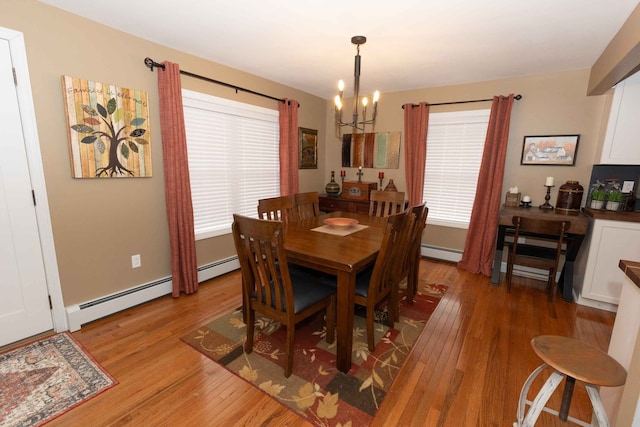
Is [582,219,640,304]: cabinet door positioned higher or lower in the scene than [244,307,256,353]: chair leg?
higher

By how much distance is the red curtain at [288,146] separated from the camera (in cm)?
390

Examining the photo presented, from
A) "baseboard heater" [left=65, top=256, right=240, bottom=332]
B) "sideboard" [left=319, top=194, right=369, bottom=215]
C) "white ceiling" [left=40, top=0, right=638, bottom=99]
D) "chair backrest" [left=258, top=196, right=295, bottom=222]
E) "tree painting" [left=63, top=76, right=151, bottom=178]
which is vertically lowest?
"baseboard heater" [left=65, top=256, right=240, bottom=332]

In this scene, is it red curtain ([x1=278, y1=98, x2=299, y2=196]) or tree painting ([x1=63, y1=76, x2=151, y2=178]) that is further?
red curtain ([x1=278, y1=98, x2=299, y2=196])

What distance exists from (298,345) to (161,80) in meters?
2.59

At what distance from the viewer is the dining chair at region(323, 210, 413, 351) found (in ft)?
6.12

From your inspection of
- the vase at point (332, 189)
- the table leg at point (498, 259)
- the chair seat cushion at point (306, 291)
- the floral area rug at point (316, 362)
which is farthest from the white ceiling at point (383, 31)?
the floral area rug at point (316, 362)

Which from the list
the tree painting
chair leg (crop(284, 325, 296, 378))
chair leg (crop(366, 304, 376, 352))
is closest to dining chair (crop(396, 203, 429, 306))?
chair leg (crop(366, 304, 376, 352))

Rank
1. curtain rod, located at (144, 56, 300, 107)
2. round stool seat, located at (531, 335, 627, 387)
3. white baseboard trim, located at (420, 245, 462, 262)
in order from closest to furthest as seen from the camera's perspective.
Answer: round stool seat, located at (531, 335, 627, 387)
curtain rod, located at (144, 56, 300, 107)
white baseboard trim, located at (420, 245, 462, 262)

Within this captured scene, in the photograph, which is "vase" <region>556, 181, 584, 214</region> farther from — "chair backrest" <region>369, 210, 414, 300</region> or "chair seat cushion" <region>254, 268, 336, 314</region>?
"chair seat cushion" <region>254, 268, 336, 314</region>

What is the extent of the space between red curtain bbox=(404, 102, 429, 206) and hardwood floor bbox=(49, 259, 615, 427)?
5.27ft

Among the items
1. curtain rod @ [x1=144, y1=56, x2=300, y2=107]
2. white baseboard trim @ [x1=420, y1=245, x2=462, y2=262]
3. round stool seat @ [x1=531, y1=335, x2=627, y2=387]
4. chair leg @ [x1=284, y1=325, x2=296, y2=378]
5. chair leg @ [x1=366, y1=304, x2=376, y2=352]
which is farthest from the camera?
white baseboard trim @ [x1=420, y1=245, x2=462, y2=262]

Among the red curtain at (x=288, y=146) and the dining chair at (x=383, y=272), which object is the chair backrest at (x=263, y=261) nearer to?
the dining chair at (x=383, y=272)

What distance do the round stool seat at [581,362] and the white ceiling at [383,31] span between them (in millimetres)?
2064

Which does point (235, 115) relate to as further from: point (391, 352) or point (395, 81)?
point (391, 352)
